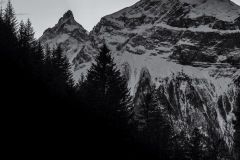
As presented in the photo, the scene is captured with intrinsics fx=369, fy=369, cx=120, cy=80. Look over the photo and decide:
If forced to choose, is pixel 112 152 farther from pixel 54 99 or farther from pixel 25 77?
pixel 25 77

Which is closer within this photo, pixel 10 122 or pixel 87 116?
pixel 10 122

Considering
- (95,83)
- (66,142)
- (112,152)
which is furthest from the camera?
(95,83)

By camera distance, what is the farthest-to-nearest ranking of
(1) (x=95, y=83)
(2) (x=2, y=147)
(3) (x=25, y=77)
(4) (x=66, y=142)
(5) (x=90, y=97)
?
(1) (x=95, y=83), (5) (x=90, y=97), (3) (x=25, y=77), (4) (x=66, y=142), (2) (x=2, y=147)

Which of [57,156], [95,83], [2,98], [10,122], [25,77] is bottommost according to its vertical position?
[57,156]

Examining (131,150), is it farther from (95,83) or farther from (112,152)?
(95,83)

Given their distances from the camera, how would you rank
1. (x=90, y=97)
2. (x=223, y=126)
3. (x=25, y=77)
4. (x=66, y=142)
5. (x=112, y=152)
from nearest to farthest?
(x=66, y=142) → (x=112, y=152) → (x=25, y=77) → (x=90, y=97) → (x=223, y=126)

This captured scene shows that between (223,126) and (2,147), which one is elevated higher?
(223,126)

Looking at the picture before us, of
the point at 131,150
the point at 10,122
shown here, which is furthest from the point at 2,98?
the point at 131,150

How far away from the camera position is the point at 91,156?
12.0 meters

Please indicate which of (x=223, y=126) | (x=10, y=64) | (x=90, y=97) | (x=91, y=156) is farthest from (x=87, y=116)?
(x=223, y=126)

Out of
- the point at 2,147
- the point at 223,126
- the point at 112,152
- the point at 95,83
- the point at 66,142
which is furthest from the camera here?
the point at 223,126

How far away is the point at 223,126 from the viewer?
634 feet

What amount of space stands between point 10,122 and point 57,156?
1664 millimetres

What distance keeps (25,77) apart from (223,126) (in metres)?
189
